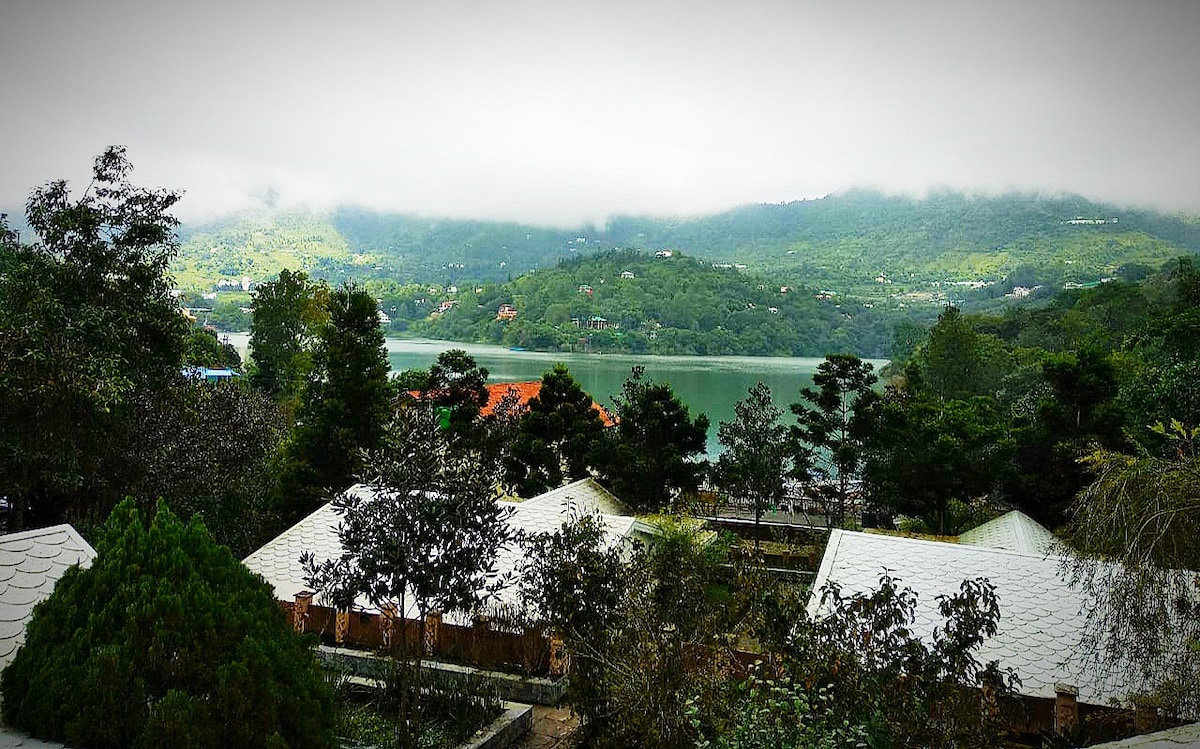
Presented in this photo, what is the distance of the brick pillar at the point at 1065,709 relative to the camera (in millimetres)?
6512

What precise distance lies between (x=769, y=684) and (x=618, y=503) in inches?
412

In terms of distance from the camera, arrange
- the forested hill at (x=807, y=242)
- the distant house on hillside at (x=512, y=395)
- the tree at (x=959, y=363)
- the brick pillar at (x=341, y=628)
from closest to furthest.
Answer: the brick pillar at (x=341, y=628)
the distant house on hillside at (x=512, y=395)
the tree at (x=959, y=363)
the forested hill at (x=807, y=242)

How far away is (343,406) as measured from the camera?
14773 millimetres

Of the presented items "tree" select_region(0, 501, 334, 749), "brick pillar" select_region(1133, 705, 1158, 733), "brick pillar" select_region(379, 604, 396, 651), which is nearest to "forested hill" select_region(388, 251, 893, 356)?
"brick pillar" select_region(379, 604, 396, 651)

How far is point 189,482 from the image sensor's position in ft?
39.8

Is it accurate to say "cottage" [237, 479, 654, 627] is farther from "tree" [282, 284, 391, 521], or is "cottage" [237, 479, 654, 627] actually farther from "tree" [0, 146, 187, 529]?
"tree" [0, 146, 187, 529]

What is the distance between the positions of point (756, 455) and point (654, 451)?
2832 millimetres

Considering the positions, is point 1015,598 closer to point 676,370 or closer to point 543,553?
point 543,553

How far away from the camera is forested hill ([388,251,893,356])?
58.7 meters

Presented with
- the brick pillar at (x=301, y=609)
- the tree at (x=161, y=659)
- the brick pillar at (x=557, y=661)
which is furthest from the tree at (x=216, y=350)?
the tree at (x=161, y=659)

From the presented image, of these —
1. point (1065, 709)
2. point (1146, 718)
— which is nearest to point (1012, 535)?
point (1065, 709)

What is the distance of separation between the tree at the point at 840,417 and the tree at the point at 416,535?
11.6 meters

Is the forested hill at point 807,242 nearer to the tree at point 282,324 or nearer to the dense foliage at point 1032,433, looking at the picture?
the tree at point 282,324

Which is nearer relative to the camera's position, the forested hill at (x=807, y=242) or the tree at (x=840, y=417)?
the tree at (x=840, y=417)
